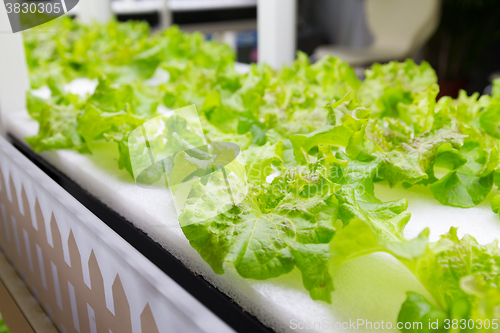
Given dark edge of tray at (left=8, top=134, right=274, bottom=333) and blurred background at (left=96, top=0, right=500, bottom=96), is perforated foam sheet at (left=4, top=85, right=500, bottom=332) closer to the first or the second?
dark edge of tray at (left=8, top=134, right=274, bottom=333)

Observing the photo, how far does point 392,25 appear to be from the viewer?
345cm

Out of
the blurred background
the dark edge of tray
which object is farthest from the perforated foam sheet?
the blurred background

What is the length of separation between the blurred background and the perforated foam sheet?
251cm

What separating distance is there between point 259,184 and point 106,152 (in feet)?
→ 1.26

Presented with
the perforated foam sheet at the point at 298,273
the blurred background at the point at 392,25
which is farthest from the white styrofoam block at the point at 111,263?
the blurred background at the point at 392,25

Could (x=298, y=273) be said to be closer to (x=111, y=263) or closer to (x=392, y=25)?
(x=111, y=263)

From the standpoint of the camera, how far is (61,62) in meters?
1.54

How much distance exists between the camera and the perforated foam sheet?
0.42m

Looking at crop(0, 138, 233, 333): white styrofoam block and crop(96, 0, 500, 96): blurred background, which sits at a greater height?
crop(0, 138, 233, 333): white styrofoam block

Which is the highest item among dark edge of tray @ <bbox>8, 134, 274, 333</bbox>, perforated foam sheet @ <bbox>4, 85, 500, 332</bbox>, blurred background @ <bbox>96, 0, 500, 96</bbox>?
perforated foam sheet @ <bbox>4, 85, 500, 332</bbox>

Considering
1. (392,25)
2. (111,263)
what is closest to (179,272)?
(111,263)

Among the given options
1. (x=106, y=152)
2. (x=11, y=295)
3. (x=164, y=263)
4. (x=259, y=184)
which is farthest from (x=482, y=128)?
(x=11, y=295)

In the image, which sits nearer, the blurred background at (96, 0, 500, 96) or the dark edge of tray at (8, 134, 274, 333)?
the dark edge of tray at (8, 134, 274, 333)

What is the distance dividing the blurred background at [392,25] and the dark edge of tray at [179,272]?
100 inches
